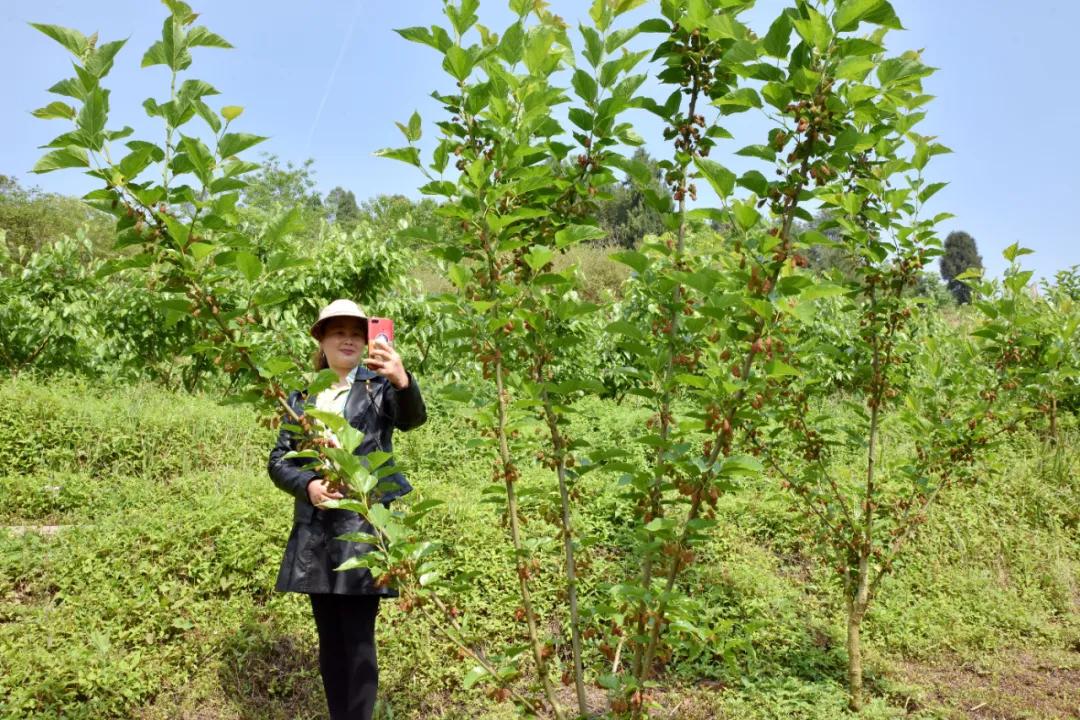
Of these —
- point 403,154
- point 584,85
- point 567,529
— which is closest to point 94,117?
point 403,154

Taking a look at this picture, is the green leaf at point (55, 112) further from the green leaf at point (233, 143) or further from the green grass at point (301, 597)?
the green grass at point (301, 597)

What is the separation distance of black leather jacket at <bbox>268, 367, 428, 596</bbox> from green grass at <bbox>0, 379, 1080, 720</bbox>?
2.11 feet

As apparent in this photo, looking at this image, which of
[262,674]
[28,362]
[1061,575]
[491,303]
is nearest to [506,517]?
[491,303]

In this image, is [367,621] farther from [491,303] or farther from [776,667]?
[776,667]

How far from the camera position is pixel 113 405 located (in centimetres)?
548

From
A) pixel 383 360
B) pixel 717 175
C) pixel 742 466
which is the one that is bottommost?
pixel 742 466

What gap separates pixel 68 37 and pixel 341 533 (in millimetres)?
1601

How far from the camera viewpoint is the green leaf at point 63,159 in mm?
1392

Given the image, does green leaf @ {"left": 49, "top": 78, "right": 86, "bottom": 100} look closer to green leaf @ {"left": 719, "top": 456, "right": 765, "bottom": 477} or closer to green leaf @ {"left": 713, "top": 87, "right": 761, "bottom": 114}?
green leaf @ {"left": 713, "top": 87, "right": 761, "bottom": 114}

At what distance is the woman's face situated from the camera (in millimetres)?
2498

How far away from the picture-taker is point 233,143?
5.10ft

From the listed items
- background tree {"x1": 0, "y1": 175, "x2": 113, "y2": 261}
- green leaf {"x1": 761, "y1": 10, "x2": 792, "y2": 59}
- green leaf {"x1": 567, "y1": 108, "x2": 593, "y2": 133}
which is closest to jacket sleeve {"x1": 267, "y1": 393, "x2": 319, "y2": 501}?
green leaf {"x1": 567, "y1": 108, "x2": 593, "y2": 133}

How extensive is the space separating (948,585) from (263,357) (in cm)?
445

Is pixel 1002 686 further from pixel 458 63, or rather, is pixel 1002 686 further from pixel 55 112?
pixel 55 112
